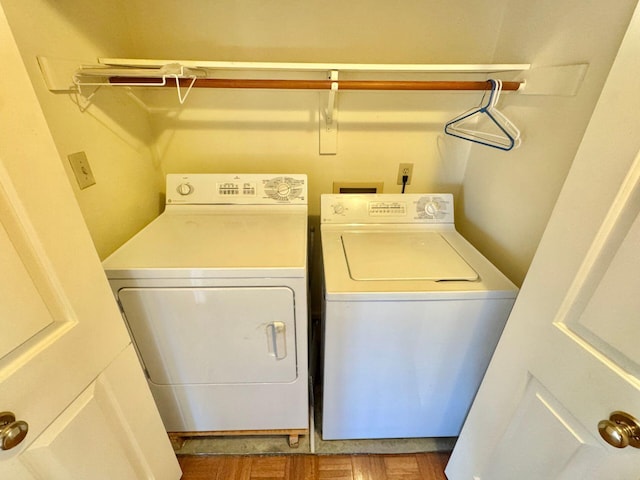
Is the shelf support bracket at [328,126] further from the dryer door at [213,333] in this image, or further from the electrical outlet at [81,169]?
the electrical outlet at [81,169]

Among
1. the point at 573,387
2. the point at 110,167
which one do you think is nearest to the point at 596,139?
the point at 573,387

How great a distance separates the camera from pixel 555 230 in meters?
0.74

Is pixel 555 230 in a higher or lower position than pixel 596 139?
lower

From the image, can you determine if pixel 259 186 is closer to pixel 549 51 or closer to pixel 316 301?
pixel 316 301

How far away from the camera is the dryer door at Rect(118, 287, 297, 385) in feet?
3.60

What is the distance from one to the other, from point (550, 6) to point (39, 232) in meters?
1.76

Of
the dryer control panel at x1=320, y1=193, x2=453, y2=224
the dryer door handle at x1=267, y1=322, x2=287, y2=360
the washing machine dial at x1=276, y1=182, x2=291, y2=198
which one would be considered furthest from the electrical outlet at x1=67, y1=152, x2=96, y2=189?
the dryer control panel at x1=320, y1=193, x2=453, y2=224

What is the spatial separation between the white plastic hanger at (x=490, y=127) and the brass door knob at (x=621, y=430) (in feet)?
3.30

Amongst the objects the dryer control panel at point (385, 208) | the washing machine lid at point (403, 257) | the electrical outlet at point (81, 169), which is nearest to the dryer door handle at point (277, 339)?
the washing machine lid at point (403, 257)

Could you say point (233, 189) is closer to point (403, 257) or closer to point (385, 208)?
point (385, 208)

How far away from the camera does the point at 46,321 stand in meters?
0.67

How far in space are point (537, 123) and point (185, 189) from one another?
5.30 feet

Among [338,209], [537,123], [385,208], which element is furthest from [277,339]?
[537,123]

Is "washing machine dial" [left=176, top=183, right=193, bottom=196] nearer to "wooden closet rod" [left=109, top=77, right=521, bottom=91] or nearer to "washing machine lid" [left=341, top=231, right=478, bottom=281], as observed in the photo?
"wooden closet rod" [left=109, top=77, right=521, bottom=91]
